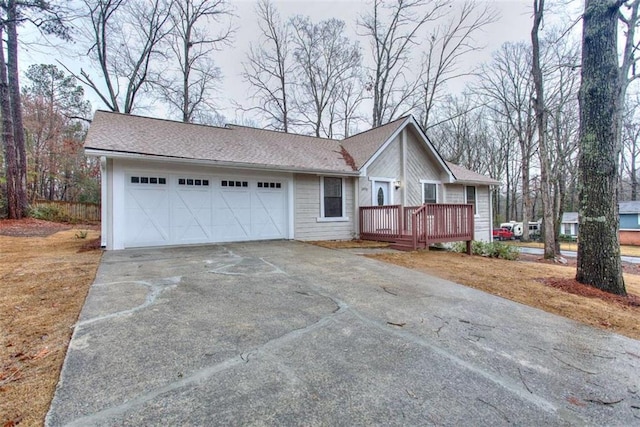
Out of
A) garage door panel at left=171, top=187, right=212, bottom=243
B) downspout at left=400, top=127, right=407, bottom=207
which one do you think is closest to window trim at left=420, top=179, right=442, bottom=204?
downspout at left=400, top=127, right=407, bottom=207

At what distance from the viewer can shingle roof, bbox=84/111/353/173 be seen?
8265mm

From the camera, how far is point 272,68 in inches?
858

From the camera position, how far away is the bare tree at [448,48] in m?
19.1

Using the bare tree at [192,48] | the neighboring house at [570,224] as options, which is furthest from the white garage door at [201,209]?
the neighboring house at [570,224]

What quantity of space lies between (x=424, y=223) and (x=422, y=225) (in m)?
0.08

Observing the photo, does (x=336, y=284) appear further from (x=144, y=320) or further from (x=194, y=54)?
(x=194, y=54)

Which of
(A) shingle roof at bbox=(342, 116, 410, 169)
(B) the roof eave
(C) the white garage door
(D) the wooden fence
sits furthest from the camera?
(D) the wooden fence

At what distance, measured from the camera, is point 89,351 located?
249 cm

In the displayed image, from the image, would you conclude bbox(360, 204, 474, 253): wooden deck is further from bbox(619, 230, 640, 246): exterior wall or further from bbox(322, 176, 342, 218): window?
bbox(619, 230, 640, 246): exterior wall

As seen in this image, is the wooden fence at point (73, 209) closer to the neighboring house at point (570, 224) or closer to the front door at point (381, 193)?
the front door at point (381, 193)

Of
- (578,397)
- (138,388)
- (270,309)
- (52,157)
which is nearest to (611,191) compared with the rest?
(578,397)

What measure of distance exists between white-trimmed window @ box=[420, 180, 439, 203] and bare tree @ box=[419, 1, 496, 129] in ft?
30.3

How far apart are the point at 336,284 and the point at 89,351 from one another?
320 centimetres

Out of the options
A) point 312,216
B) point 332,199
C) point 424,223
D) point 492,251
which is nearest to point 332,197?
point 332,199
